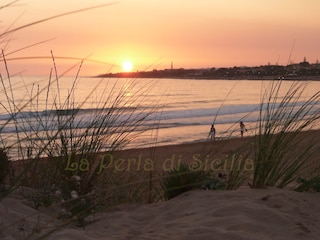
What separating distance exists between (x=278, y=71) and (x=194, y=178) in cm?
236

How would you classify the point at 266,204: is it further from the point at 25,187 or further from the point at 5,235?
the point at 25,187

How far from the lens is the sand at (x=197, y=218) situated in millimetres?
3357

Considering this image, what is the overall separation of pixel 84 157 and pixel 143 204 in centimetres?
81

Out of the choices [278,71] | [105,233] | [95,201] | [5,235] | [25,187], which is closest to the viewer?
[5,235]

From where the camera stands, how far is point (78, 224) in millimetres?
3797

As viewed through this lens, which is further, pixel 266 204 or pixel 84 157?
pixel 84 157

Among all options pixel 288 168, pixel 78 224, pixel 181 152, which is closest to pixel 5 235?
pixel 78 224

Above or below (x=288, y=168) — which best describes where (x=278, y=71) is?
above

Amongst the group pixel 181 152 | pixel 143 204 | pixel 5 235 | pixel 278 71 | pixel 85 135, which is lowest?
pixel 181 152

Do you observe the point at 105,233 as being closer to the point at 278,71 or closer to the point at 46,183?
the point at 46,183

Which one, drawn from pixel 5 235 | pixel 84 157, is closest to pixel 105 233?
pixel 5 235

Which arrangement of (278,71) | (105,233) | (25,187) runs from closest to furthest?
(105,233) → (25,187) → (278,71)

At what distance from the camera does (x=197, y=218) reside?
12.4 ft

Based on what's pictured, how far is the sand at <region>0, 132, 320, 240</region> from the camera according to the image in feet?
11.0
